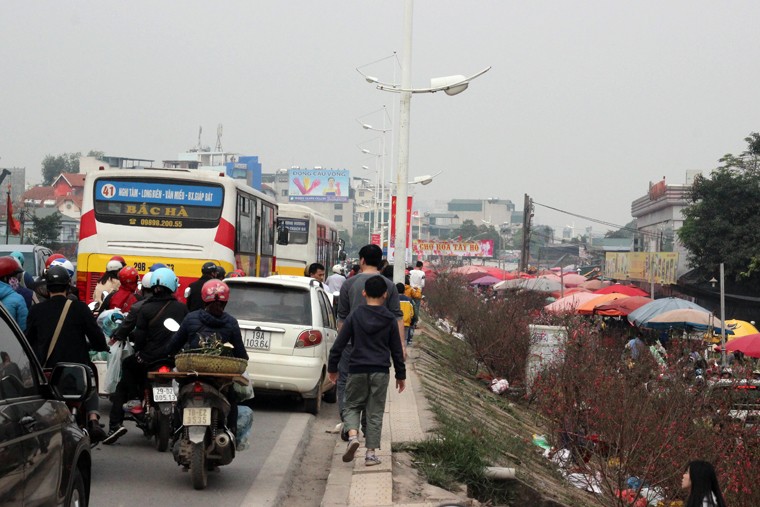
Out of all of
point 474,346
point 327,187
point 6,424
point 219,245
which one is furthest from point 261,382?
point 327,187

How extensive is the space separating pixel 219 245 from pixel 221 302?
10024 millimetres

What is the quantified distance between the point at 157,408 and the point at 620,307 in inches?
798

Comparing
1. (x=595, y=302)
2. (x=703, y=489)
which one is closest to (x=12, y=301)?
(x=703, y=489)

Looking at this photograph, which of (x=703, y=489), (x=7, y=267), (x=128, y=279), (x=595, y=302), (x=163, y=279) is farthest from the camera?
(x=595, y=302)

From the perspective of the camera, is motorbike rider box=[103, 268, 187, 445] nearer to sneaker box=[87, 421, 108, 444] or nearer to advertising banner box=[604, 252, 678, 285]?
sneaker box=[87, 421, 108, 444]

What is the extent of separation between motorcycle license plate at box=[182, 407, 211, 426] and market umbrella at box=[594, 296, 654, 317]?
68.0ft

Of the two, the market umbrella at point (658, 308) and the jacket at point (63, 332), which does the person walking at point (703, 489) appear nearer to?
the jacket at point (63, 332)

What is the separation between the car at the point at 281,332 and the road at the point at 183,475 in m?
1.04

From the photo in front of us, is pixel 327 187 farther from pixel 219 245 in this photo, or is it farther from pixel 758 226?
pixel 219 245

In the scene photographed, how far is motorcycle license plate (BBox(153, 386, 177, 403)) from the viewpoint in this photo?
8547 millimetres

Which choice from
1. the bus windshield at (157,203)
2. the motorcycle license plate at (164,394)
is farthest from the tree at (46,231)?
the motorcycle license plate at (164,394)

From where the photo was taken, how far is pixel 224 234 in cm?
1839

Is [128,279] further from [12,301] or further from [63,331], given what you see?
[63,331]

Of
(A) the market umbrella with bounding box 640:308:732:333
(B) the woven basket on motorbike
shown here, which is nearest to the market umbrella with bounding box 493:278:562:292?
(A) the market umbrella with bounding box 640:308:732:333
